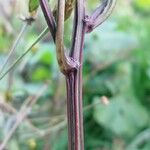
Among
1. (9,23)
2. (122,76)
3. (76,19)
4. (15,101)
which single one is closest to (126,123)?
(122,76)

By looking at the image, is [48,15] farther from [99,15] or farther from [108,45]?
[108,45]

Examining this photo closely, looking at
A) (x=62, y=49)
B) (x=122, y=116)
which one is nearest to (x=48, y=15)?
(x=62, y=49)

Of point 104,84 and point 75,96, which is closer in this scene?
point 75,96

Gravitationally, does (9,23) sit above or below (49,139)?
above

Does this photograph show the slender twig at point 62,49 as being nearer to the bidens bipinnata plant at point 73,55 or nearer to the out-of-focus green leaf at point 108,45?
the bidens bipinnata plant at point 73,55

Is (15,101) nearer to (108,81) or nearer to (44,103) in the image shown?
(44,103)

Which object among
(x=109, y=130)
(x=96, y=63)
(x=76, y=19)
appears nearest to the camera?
(x=76, y=19)

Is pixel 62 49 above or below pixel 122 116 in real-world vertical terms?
below

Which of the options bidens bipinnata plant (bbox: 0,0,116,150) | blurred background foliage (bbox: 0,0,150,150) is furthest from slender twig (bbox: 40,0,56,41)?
blurred background foliage (bbox: 0,0,150,150)
